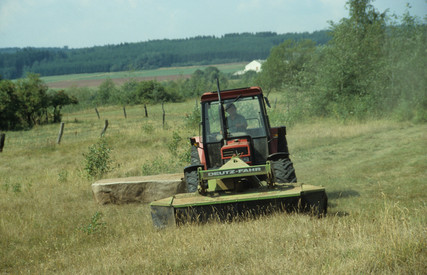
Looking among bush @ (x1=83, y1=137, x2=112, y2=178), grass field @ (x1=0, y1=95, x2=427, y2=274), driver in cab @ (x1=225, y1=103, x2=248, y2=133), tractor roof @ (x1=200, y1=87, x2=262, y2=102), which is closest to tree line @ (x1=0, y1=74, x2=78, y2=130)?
grass field @ (x1=0, y1=95, x2=427, y2=274)

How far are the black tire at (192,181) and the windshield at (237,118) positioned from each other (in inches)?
29.7

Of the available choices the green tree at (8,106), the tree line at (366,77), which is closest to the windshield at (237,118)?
the tree line at (366,77)

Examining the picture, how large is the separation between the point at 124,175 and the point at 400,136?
35.8 ft

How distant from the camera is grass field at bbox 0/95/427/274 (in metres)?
4.97

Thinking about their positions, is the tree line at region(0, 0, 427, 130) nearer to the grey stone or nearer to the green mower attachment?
the grey stone

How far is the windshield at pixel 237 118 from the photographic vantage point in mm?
8578

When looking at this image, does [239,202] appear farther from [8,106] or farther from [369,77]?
[8,106]

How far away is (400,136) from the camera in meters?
18.1

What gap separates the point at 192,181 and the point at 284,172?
1.59m

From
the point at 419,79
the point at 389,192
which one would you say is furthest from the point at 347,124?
the point at 389,192

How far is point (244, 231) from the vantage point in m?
6.35

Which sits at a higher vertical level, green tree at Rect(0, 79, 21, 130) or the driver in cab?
the driver in cab

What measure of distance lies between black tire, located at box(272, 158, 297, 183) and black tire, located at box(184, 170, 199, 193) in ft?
4.48

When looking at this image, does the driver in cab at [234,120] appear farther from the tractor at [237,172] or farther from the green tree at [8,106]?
the green tree at [8,106]
